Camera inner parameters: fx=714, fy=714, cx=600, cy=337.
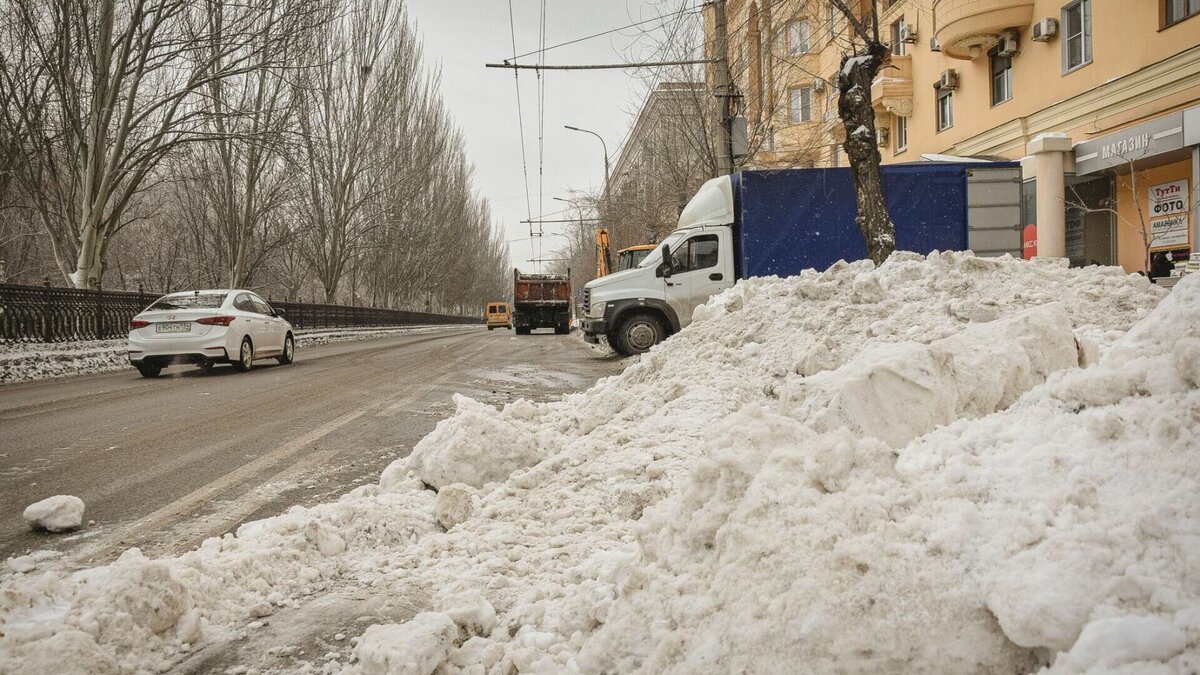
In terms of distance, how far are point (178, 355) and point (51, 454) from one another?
296 inches

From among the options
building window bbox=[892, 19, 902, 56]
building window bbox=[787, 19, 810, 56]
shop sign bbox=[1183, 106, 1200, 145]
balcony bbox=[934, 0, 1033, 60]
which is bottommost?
shop sign bbox=[1183, 106, 1200, 145]

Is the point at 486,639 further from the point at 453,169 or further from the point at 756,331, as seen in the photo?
the point at 453,169

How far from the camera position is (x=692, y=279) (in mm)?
13305

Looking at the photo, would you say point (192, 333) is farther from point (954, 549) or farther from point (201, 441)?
point (954, 549)

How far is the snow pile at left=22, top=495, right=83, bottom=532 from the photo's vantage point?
11.5 feet

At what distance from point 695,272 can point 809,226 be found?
2291mm

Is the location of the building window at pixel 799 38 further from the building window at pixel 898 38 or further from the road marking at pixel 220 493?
the road marking at pixel 220 493

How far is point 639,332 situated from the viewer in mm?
13602

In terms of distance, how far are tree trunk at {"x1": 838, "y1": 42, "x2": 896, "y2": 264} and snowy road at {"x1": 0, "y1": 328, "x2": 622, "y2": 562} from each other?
4577 millimetres

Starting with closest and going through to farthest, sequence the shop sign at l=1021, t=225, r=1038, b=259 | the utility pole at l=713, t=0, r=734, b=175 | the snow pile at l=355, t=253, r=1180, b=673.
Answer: the snow pile at l=355, t=253, r=1180, b=673, the utility pole at l=713, t=0, r=734, b=175, the shop sign at l=1021, t=225, r=1038, b=259

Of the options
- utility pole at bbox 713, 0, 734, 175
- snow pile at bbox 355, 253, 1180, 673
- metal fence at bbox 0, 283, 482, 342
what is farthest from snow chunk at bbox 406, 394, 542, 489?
metal fence at bbox 0, 283, 482, 342

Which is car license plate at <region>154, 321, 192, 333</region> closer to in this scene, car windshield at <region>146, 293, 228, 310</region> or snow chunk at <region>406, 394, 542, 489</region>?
car windshield at <region>146, 293, 228, 310</region>

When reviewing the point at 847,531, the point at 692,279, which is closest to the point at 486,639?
the point at 847,531

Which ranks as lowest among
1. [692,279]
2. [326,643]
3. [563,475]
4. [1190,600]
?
[326,643]
